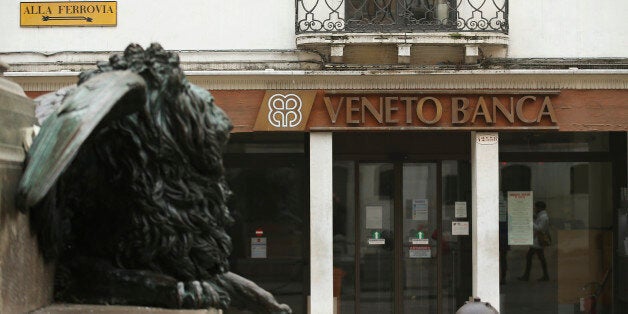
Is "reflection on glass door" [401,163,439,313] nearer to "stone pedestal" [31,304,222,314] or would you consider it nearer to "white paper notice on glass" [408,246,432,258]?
"white paper notice on glass" [408,246,432,258]

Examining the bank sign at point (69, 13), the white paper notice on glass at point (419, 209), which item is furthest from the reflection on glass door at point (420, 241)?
the bank sign at point (69, 13)

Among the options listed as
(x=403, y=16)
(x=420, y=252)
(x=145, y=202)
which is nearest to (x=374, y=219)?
(x=420, y=252)

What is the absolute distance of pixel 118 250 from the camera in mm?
3182

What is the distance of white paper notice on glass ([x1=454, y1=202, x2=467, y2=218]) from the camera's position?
15.4m

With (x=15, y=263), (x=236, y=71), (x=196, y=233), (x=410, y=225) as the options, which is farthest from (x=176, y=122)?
(x=410, y=225)

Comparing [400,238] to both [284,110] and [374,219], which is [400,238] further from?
[284,110]

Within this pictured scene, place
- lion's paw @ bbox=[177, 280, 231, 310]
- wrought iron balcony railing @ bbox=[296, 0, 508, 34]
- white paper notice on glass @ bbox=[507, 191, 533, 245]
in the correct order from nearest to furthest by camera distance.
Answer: lion's paw @ bbox=[177, 280, 231, 310]
wrought iron balcony railing @ bbox=[296, 0, 508, 34]
white paper notice on glass @ bbox=[507, 191, 533, 245]

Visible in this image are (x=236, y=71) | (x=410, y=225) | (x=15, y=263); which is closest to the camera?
(x=15, y=263)

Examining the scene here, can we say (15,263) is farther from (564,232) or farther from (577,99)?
(564,232)

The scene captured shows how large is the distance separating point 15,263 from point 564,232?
43.6 ft

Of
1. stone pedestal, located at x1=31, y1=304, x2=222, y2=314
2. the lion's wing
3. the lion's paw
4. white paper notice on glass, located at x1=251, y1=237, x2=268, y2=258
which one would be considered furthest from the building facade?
the lion's wing

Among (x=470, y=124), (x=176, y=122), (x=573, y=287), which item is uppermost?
(x=470, y=124)

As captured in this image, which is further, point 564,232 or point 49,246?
point 564,232

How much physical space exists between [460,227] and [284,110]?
2.78m
